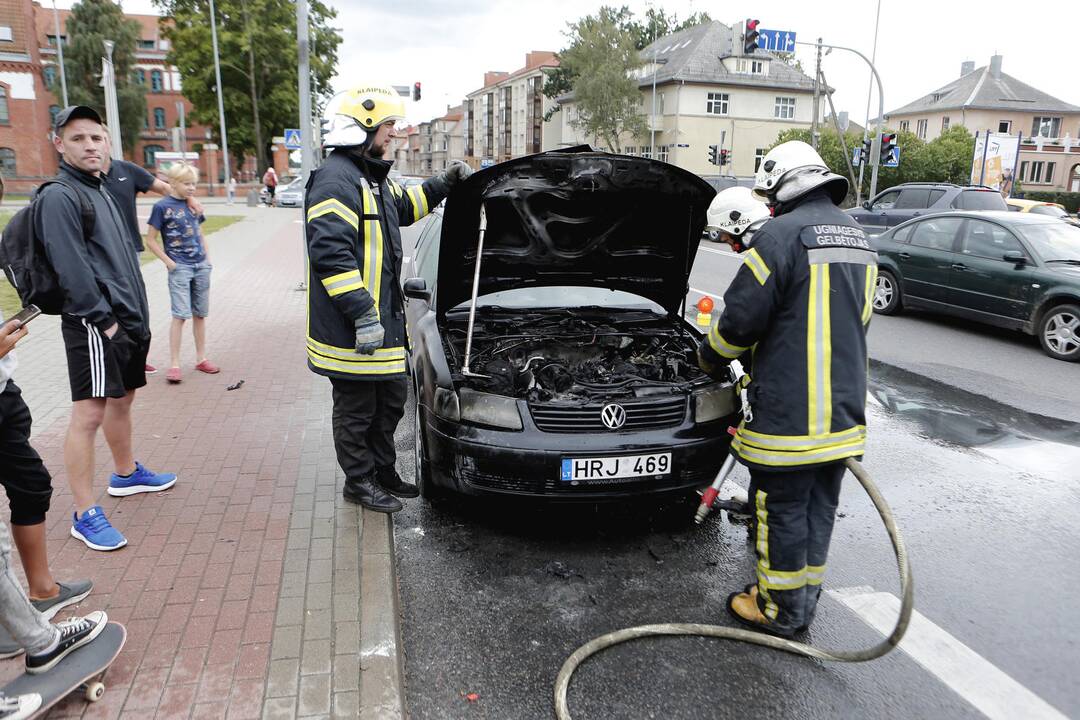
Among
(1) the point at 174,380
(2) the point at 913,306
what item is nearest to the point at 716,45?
(2) the point at 913,306

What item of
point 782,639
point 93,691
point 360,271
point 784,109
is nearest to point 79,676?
point 93,691

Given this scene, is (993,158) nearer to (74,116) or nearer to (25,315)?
(74,116)

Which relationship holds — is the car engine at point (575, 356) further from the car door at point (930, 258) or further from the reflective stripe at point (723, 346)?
the car door at point (930, 258)

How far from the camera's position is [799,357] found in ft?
9.65

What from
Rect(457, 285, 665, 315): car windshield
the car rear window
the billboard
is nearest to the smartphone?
Rect(457, 285, 665, 315): car windshield

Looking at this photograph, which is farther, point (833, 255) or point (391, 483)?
point (391, 483)

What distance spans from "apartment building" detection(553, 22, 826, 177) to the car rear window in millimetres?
39407

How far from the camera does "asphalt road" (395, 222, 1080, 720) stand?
9.32ft

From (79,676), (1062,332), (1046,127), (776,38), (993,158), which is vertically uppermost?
(1046,127)

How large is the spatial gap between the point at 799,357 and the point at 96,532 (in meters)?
3.31

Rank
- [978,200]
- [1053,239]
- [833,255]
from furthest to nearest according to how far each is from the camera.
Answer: [978,200], [1053,239], [833,255]

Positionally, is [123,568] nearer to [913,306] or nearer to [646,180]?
[646,180]

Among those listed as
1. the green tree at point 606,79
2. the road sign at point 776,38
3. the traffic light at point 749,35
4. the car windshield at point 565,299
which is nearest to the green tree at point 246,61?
the green tree at point 606,79

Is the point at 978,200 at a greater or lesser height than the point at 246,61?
lesser
